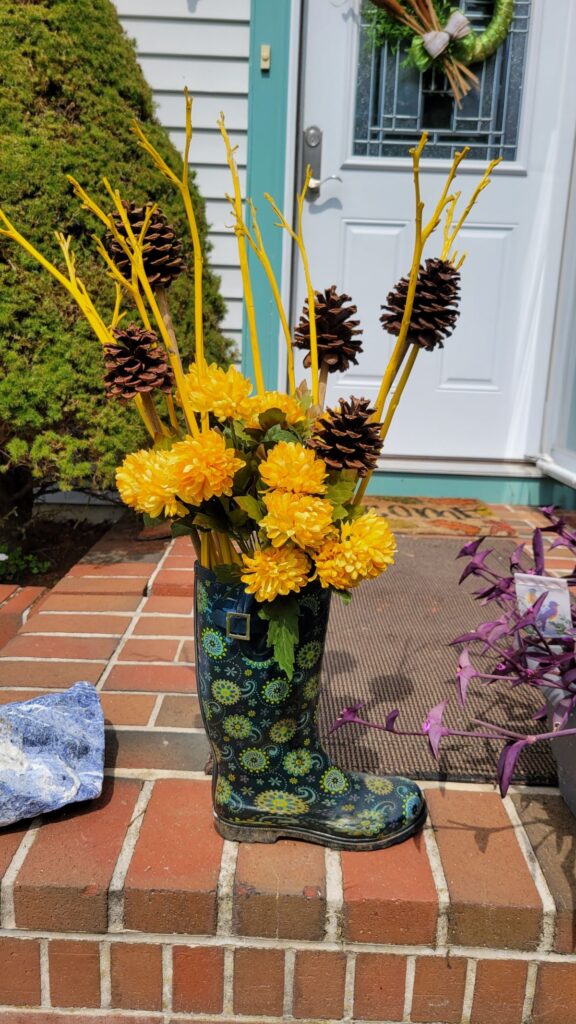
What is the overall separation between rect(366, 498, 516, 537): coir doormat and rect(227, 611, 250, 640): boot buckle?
180 centimetres

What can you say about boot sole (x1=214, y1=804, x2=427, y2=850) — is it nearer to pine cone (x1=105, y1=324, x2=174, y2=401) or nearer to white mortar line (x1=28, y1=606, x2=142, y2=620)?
pine cone (x1=105, y1=324, x2=174, y2=401)

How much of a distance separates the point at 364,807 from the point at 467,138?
2.94m

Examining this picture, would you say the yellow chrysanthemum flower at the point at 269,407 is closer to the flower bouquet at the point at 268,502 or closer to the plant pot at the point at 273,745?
the flower bouquet at the point at 268,502

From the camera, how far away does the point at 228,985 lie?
1.09 metres

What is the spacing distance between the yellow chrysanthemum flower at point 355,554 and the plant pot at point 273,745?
0.09 meters

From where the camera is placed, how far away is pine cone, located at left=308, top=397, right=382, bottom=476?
925mm

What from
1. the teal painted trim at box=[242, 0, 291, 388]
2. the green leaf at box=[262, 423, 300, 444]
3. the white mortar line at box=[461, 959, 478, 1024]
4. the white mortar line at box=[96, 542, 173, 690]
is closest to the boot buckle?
the green leaf at box=[262, 423, 300, 444]

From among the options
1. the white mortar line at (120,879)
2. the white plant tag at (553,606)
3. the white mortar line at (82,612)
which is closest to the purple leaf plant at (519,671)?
the white plant tag at (553,606)

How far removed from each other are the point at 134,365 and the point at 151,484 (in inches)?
6.1

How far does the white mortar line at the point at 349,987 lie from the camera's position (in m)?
1.08

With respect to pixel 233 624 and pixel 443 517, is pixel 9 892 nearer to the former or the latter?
pixel 233 624

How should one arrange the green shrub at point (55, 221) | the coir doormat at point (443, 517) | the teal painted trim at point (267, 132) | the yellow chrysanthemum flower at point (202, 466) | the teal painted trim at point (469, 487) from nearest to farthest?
the yellow chrysanthemum flower at point (202, 466) → the green shrub at point (55, 221) → the coir doormat at point (443, 517) → the teal painted trim at point (267, 132) → the teal painted trim at point (469, 487)

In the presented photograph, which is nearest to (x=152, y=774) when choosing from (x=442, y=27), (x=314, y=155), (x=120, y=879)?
(x=120, y=879)

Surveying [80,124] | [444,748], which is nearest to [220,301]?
[80,124]
